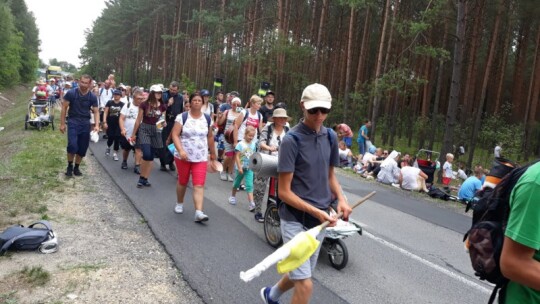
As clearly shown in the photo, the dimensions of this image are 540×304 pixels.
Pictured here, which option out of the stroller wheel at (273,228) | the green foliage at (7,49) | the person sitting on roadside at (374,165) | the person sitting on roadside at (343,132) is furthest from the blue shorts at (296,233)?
the green foliage at (7,49)

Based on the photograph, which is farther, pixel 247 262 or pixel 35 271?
pixel 247 262

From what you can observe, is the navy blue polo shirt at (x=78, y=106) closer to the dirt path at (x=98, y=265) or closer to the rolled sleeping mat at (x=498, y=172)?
the dirt path at (x=98, y=265)

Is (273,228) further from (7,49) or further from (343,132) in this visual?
(7,49)

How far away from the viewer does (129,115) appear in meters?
10.7

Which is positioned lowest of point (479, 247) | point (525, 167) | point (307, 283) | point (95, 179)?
point (95, 179)

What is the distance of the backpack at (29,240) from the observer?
4926mm

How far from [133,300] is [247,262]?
5.14 feet

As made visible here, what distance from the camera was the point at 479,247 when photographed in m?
2.01

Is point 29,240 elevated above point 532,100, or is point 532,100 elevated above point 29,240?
point 532,100

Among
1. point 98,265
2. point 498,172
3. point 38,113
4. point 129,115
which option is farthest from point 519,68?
point 498,172

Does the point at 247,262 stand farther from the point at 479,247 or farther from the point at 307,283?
the point at 479,247

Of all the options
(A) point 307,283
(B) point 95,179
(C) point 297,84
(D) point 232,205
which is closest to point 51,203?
(B) point 95,179

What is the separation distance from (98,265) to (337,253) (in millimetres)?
2832

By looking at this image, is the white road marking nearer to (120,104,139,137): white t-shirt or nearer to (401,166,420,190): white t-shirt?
(120,104,139,137): white t-shirt
